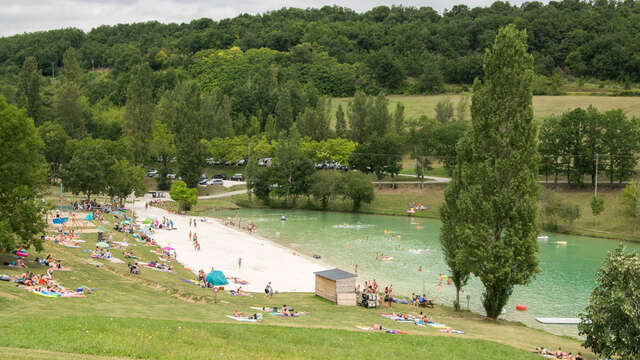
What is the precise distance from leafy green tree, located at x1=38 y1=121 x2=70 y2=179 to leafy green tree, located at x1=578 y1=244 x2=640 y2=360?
249 feet

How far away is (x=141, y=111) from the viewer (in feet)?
307

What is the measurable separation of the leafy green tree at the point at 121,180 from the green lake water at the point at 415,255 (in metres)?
11.6

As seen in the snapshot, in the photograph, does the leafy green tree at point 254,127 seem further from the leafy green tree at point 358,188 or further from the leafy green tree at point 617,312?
the leafy green tree at point 617,312

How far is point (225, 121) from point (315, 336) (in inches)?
3591

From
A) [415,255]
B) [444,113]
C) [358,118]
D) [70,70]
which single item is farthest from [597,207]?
[70,70]

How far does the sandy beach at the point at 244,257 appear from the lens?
39.7 meters

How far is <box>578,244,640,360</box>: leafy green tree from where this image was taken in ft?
69.8

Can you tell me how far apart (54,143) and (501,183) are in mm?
→ 70595

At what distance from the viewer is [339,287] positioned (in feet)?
105

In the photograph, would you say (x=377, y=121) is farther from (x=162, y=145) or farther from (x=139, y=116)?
(x=139, y=116)

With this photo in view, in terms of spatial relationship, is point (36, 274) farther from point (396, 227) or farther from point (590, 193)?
point (590, 193)

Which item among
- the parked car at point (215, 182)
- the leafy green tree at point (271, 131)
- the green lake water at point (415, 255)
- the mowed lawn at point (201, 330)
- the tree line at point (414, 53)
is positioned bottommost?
the green lake water at point (415, 255)

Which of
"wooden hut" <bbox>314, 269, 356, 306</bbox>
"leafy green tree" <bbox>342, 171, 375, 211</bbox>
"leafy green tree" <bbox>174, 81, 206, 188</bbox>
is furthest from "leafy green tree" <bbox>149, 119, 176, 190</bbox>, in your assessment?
"wooden hut" <bbox>314, 269, 356, 306</bbox>

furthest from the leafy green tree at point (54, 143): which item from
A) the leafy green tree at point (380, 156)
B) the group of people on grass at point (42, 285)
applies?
the group of people on grass at point (42, 285)
